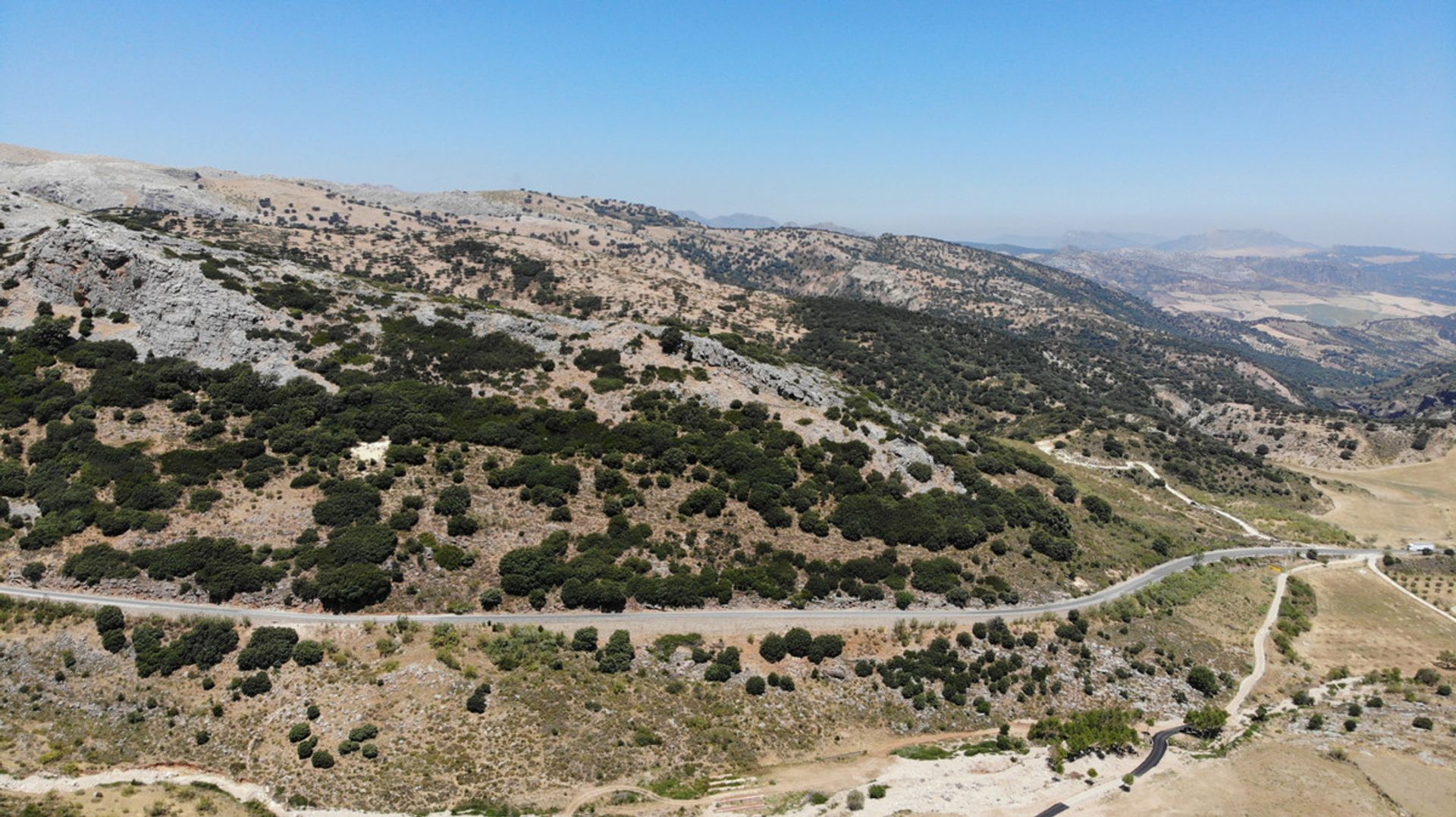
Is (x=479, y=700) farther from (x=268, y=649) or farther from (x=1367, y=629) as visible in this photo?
(x=1367, y=629)

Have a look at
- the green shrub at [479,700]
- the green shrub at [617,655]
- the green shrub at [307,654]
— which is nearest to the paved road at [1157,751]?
the green shrub at [617,655]

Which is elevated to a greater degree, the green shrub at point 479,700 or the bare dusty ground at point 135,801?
the green shrub at point 479,700

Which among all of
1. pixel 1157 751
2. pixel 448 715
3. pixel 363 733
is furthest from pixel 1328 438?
pixel 363 733

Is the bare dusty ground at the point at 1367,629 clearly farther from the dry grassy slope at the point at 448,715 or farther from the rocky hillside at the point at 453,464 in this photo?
the dry grassy slope at the point at 448,715

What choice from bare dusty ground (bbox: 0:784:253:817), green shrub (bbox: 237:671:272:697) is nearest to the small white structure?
green shrub (bbox: 237:671:272:697)

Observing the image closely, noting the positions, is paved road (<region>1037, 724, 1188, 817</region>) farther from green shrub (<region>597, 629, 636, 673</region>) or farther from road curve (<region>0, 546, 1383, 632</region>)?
green shrub (<region>597, 629, 636, 673</region>)

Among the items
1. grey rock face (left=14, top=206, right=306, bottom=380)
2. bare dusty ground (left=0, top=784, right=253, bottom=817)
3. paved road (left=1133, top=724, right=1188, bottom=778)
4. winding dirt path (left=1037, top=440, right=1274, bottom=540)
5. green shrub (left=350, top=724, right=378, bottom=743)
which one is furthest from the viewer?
winding dirt path (left=1037, top=440, right=1274, bottom=540)

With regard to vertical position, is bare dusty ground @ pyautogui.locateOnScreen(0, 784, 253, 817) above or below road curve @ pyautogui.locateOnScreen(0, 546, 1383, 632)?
below
